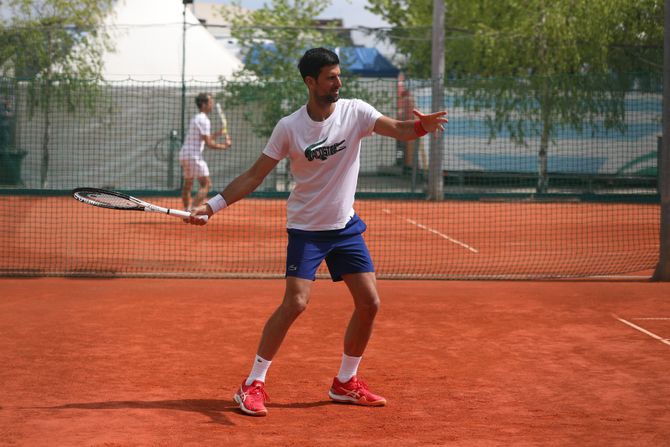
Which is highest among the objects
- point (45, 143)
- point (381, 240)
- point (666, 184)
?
point (45, 143)

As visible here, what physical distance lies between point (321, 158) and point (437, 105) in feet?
42.8

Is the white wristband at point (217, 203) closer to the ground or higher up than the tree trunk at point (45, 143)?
closer to the ground

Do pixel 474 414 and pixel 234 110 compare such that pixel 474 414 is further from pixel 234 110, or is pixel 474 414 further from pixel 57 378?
pixel 234 110

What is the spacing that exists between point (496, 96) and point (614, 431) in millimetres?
15711

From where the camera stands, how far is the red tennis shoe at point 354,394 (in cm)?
580

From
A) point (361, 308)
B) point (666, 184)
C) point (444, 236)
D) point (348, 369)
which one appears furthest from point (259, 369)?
point (444, 236)

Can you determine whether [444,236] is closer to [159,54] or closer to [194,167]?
[194,167]

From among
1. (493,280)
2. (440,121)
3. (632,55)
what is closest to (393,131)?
(440,121)

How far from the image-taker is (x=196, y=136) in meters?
15.5

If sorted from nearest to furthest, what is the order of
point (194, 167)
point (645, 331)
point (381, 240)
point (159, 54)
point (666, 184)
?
1. point (645, 331)
2. point (666, 184)
3. point (381, 240)
4. point (194, 167)
5. point (159, 54)

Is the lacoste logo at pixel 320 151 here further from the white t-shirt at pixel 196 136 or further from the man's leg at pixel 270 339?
the white t-shirt at pixel 196 136

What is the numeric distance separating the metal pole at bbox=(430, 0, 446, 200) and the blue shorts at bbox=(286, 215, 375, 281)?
1158 cm

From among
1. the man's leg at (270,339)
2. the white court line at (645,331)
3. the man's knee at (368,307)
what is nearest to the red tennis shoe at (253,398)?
the man's leg at (270,339)

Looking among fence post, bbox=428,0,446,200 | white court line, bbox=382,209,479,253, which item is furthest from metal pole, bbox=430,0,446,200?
white court line, bbox=382,209,479,253
